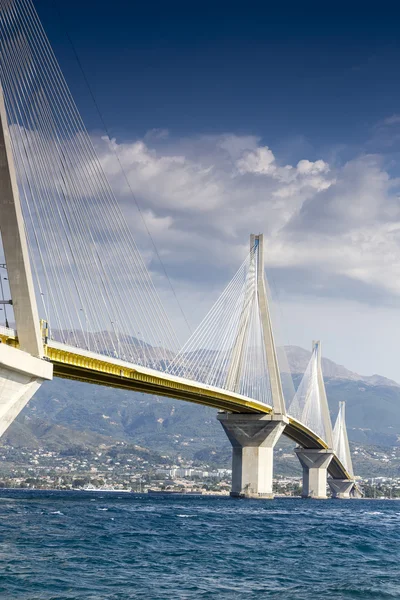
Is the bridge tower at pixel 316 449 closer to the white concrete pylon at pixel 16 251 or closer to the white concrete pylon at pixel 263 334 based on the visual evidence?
the white concrete pylon at pixel 263 334

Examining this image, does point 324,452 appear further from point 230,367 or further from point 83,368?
point 83,368

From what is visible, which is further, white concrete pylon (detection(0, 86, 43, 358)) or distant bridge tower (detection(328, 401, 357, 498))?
distant bridge tower (detection(328, 401, 357, 498))

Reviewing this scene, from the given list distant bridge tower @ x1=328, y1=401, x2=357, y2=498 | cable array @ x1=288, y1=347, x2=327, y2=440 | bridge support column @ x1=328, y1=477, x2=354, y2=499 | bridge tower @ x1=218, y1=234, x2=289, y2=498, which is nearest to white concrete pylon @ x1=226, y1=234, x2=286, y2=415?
bridge tower @ x1=218, y1=234, x2=289, y2=498

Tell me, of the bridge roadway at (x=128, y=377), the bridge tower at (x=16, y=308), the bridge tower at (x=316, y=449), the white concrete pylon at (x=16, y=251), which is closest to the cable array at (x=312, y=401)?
the bridge tower at (x=316, y=449)

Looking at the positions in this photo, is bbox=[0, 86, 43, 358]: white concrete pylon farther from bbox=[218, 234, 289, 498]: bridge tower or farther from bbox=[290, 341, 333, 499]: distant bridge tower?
bbox=[290, 341, 333, 499]: distant bridge tower

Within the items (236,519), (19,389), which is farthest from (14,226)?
(236,519)
